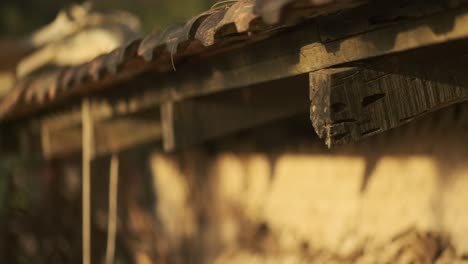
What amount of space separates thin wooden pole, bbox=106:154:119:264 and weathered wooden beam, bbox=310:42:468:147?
82.8 inches

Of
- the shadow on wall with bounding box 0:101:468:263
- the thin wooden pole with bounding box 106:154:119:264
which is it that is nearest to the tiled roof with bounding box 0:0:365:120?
the thin wooden pole with bounding box 106:154:119:264

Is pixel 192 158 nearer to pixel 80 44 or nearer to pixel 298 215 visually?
pixel 298 215

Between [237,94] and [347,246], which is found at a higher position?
[237,94]

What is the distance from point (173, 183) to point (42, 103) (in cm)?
81

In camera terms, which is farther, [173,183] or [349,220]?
[173,183]

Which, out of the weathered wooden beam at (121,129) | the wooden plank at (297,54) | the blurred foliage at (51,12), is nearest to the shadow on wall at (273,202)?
the weathered wooden beam at (121,129)

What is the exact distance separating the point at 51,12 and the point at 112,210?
195 inches

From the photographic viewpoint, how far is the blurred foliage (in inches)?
303

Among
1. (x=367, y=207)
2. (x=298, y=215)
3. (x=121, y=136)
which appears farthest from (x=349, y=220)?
(x=121, y=136)

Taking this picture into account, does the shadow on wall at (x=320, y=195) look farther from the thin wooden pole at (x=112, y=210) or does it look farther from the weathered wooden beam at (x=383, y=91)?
the weathered wooden beam at (x=383, y=91)

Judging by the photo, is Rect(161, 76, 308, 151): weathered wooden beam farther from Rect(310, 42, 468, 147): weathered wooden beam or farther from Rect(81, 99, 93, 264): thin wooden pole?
Rect(310, 42, 468, 147): weathered wooden beam

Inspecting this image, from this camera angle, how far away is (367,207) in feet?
8.76

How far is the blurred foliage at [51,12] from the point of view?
25.3 feet

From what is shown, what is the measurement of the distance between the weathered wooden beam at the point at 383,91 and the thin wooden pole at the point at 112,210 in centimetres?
210
